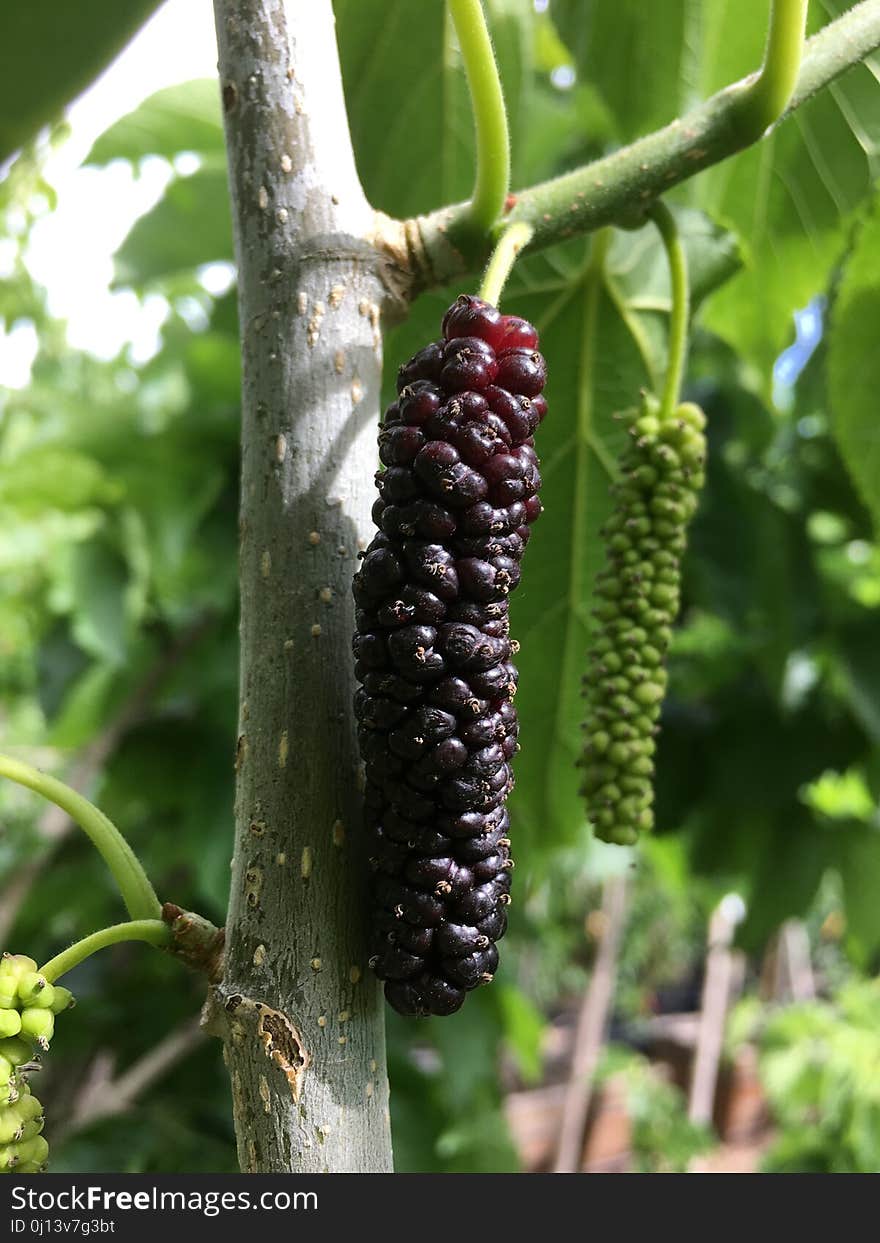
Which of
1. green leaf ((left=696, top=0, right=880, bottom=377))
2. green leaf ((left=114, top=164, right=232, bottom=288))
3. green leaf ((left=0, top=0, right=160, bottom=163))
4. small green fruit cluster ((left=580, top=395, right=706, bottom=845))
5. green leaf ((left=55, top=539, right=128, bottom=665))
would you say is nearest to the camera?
green leaf ((left=0, top=0, right=160, bottom=163))

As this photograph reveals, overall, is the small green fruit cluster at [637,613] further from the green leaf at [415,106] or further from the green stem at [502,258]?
the green leaf at [415,106]

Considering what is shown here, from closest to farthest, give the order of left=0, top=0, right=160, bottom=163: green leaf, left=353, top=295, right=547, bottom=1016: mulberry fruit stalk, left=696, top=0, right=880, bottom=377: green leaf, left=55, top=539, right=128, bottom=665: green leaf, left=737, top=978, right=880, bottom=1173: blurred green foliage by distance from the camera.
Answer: left=0, top=0, right=160, bottom=163: green leaf
left=353, top=295, right=547, bottom=1016: mulberry fruit stalk
left=696, top=0, right=880, bottom=377: green leaf
left=55, top=539, right=128, bottom=665: green leaf
left=737, top=978, right=880, bottom=1173: blurred green foliage

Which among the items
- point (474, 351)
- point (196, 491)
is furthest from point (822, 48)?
point (196, 491)

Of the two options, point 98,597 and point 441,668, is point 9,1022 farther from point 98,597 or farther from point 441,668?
point 98,597

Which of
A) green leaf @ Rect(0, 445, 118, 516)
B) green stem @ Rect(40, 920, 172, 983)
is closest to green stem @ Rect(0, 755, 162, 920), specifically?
green stem @ Rect(40, 920, 172, 983)

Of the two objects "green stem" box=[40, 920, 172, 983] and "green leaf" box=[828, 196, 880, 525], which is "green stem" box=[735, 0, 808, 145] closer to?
"green leaf" box=[828, 196, 880, 525]

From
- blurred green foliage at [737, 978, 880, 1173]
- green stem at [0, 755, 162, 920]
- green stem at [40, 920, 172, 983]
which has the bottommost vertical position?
blurred green foliage at [737, 978, 880, 1173]

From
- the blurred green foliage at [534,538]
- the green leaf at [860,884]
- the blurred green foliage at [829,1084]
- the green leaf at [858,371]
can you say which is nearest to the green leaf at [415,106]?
the blurred green foliage at [534,538]
